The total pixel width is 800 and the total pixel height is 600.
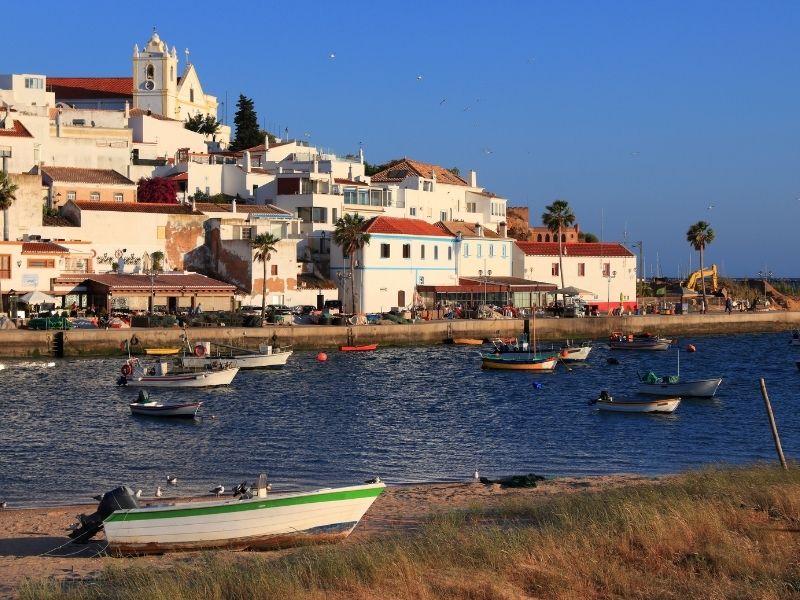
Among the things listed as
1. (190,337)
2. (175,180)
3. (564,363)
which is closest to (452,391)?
(564,363)

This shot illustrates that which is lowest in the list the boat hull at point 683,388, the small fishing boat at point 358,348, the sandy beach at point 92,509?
the sandy beach at point 92,509

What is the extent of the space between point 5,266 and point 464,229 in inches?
1498

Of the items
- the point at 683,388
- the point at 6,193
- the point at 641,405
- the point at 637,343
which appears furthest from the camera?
the point at 637,343

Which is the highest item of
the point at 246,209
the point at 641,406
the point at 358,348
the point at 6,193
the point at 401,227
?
the point at 246,209

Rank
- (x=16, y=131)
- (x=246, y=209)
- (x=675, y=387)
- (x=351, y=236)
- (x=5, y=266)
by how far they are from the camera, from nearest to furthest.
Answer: (x=675, y=387)
(x=5, y=266)
(x=351, y=236)
(x=246, y=209)
(x=16, y=131)

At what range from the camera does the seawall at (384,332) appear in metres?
64.1

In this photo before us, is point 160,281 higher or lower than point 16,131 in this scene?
lower

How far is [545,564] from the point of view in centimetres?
1741

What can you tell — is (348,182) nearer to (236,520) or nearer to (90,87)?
(90,87)

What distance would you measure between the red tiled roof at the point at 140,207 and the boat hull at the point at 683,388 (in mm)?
44072

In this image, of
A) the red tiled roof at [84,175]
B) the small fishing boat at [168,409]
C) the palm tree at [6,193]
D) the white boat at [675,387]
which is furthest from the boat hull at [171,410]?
the red tiled roof at [84,175]

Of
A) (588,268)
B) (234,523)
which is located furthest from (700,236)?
(234,523)

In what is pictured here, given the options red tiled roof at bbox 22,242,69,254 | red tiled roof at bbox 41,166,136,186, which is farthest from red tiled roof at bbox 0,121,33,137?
red tiled roof at bbox 22,242,69,254

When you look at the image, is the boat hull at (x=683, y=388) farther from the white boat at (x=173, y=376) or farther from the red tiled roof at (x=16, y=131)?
the red tiled roof at (x=16, y=131)
